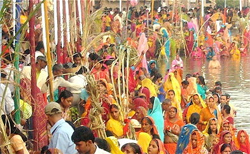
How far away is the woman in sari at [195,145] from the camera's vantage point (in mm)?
9172

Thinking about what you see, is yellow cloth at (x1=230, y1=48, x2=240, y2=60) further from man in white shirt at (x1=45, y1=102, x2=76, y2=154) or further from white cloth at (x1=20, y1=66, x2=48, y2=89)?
man in white shirt at (x1=45, y1=102, x2=76, y2=154)

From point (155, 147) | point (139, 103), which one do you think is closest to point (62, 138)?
point (155, 147)

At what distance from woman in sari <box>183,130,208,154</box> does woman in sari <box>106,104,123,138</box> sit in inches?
30.2

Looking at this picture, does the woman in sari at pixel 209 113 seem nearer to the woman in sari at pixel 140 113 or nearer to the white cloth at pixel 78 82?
the woman in sari at pixel 140 113

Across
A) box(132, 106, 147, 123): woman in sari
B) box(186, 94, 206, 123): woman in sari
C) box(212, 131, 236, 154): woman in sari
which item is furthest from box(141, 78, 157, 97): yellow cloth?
box(212, 131, 236, 154): woman in sari

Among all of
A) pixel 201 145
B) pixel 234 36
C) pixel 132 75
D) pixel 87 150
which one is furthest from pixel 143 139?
pixel 234 36

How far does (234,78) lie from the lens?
19.7m

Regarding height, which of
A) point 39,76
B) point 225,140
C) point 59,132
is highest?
point 39,76

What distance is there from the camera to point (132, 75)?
13.9 meters

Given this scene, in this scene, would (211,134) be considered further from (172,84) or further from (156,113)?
(172,84)

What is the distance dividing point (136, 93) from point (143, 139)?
315cm

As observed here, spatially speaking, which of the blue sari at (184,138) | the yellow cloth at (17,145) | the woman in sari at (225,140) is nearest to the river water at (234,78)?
the woman in sari at (225,140)

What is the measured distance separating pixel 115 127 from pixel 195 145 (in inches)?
36.0

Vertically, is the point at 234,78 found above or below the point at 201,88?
below
